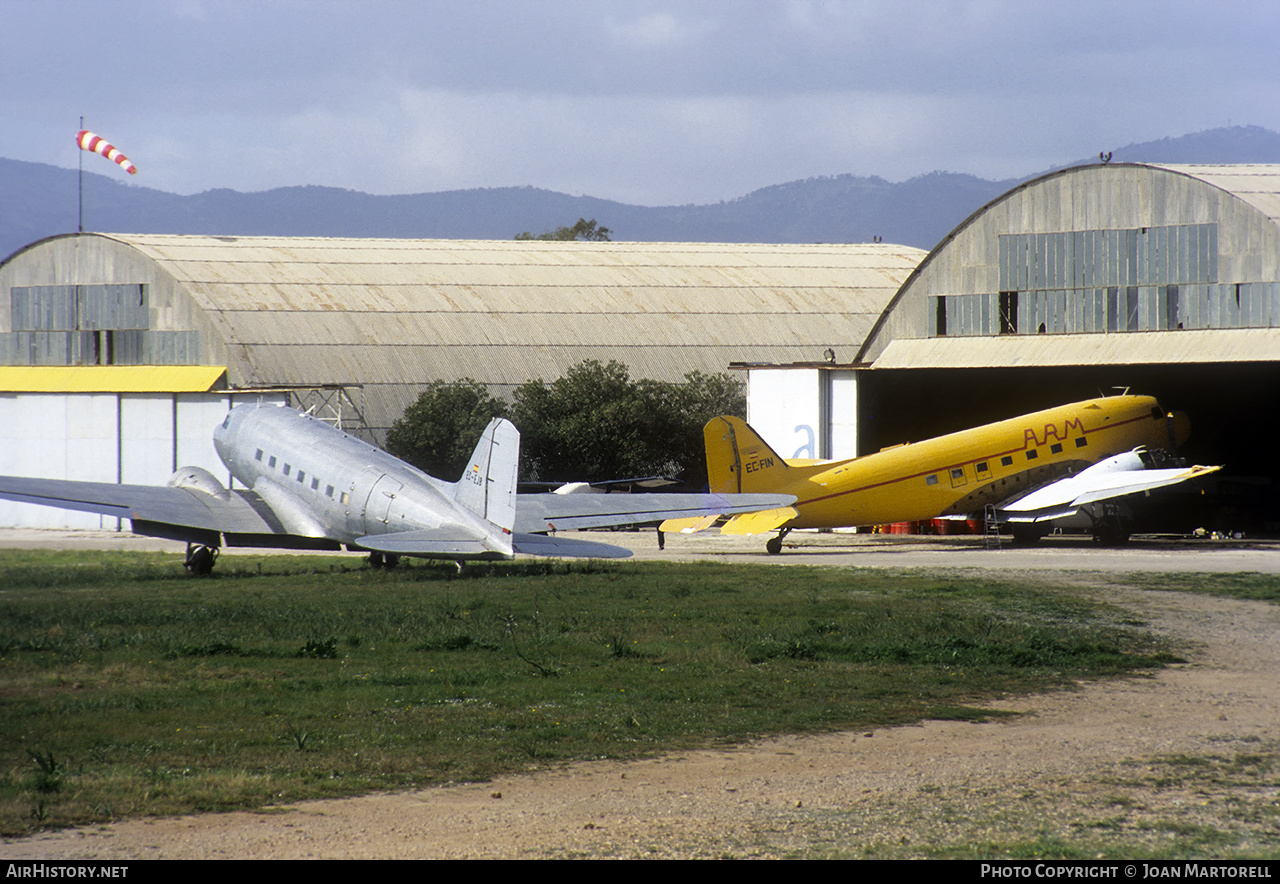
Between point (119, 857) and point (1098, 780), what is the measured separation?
8.10m

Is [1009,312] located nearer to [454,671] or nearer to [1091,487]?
[1091,487]

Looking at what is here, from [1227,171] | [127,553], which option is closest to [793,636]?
[127,553]

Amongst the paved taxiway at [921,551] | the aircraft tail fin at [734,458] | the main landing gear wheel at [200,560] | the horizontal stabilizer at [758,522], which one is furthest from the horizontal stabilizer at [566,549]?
the aircraft tail fin at [734,458]

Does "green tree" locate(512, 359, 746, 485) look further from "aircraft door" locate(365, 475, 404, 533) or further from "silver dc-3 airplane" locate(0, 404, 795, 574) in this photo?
"aircraft door" locate(365, 475, 404, 533)

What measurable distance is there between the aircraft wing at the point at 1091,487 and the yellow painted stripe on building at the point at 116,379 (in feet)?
107

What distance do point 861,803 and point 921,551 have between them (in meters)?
28.5

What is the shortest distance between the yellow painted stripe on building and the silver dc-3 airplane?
21.6m

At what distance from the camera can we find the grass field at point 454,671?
1193 centimetres

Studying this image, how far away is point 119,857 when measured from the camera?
9.07 meters

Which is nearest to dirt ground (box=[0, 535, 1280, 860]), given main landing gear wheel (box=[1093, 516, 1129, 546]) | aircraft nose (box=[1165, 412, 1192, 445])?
main landing gear wheel (box=[1093, 516, 1129, 546])

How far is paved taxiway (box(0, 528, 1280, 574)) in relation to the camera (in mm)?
32281

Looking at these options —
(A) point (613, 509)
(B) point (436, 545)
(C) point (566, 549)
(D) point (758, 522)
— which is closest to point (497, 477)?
(B) point (436, 545)

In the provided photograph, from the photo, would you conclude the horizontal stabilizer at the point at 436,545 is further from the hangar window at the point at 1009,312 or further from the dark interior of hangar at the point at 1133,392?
the hangar window at the point at 1009,312

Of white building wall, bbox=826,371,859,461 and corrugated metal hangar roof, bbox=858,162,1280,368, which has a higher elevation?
corrugated metal hangar roof, bbox=858,162,1280,368
